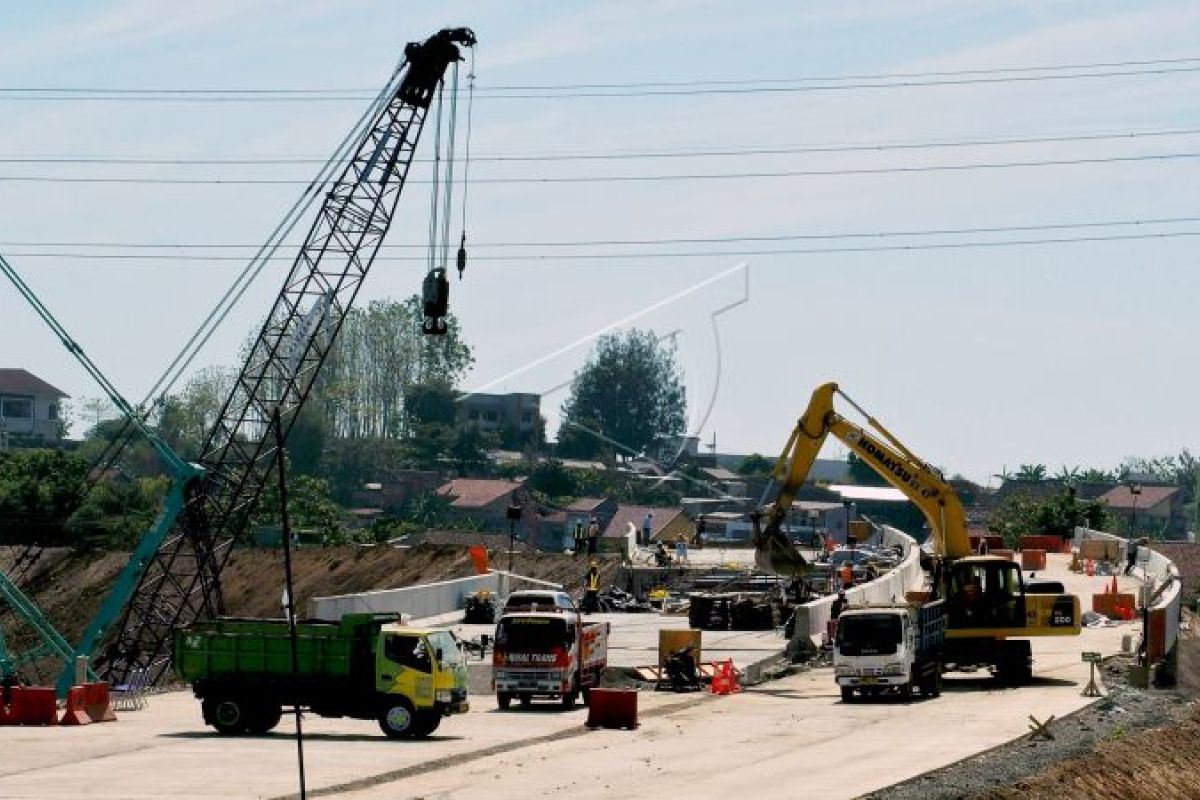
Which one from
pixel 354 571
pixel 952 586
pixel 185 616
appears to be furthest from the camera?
pixel 354 571

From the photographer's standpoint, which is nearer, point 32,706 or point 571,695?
point 32,706

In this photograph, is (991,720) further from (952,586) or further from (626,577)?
(626,577)

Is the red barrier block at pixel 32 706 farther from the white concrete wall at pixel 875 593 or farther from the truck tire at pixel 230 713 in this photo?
the white concrete wall at pixel 875 593

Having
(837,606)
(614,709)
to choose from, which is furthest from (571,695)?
(837,606)

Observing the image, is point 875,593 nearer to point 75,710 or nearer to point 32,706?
point 75,710

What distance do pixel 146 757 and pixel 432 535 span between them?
10772 centimetres

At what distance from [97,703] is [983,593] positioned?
23525 millimetres

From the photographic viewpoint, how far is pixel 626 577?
362ft

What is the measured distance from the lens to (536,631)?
56875 mm

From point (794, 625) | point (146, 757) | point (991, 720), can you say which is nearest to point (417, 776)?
point (146, 757)

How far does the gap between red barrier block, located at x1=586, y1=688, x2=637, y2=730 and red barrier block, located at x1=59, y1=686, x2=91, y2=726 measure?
12.4 m

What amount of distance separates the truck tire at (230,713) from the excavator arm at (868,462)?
65.9 ft

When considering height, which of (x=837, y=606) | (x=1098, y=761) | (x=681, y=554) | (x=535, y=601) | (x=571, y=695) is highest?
(x=681, y=554)

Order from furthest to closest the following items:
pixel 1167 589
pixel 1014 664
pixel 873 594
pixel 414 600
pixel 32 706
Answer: pixel 414 600
pixel 1167 589
pixel 873 594
pixel 1014 664
pixel 32 706
